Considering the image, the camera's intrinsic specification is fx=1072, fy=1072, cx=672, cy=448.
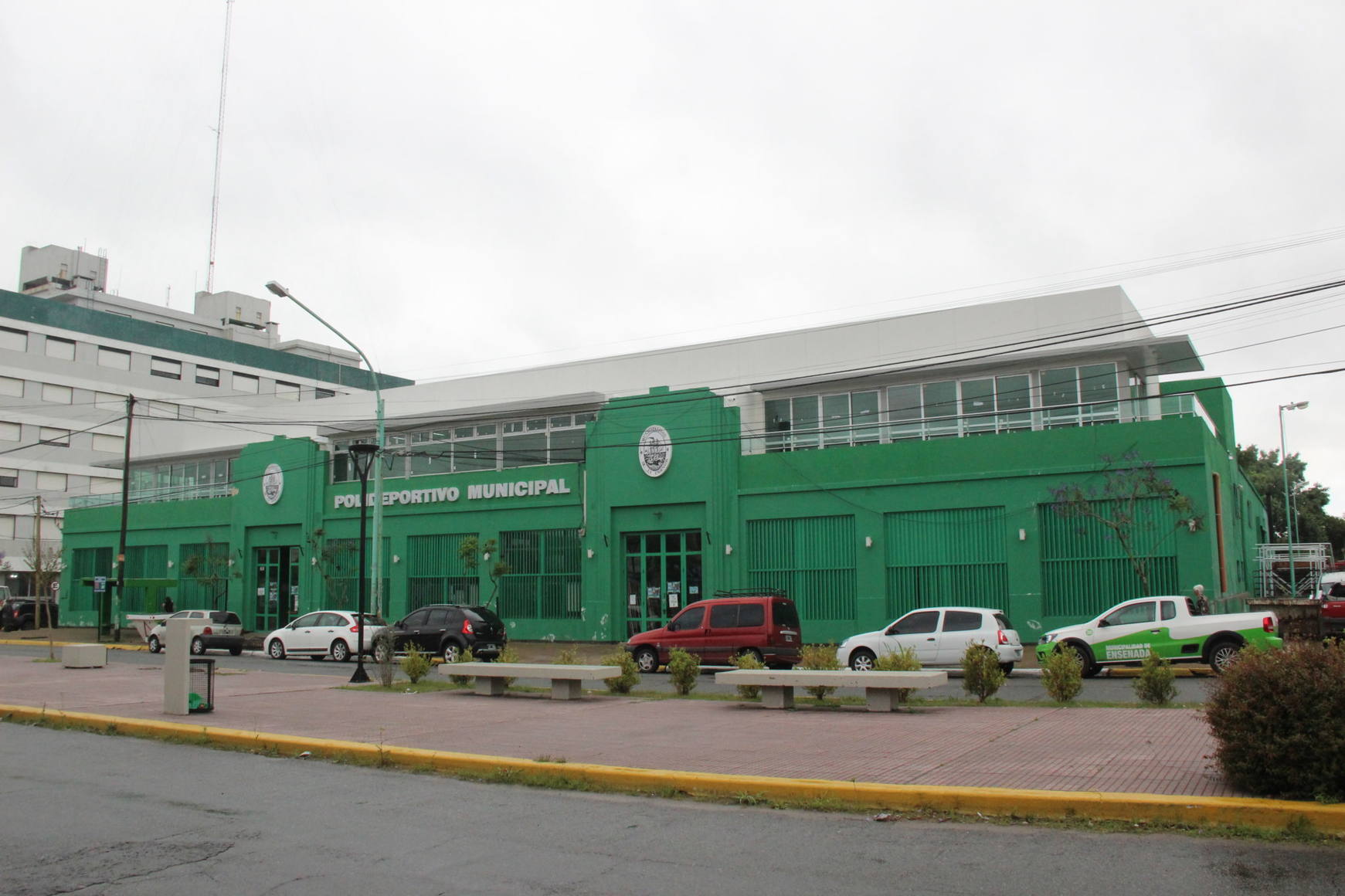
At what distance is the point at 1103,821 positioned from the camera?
762cm

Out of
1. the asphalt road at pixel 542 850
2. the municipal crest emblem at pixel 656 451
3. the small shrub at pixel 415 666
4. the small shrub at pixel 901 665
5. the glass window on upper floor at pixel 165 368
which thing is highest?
the glass window on upper floor at pixel 165 368

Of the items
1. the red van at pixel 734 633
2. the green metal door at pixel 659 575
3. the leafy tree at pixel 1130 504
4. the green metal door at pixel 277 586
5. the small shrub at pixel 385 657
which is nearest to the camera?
the small shrub at pixel 385 657

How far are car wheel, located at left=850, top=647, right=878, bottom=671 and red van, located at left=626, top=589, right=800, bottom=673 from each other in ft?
5.35

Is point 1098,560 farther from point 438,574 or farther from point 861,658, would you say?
point 438,574

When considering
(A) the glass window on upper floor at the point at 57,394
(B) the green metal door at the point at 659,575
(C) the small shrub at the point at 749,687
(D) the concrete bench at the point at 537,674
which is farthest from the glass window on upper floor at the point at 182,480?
(C) the small shrub at the point at 749,687

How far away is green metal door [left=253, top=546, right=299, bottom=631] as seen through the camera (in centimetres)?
4319

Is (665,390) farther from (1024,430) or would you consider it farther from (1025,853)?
(1025,853)

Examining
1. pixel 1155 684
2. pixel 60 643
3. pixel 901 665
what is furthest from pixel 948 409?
pixel 60 643

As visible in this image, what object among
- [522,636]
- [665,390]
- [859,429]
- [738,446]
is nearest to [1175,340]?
[859,429]

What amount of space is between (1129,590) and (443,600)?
74.1ft

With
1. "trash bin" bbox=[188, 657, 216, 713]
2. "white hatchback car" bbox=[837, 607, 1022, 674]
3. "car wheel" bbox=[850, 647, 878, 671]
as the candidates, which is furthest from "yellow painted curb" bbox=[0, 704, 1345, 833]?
"car wheel" bbox=[850, 647, 878, 671]

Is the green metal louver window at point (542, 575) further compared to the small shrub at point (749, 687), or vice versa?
the green metal louver window at point (542, 575)

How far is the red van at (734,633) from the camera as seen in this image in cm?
2352

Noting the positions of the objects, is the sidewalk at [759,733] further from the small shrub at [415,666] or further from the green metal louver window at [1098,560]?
the green metal louver window at [1098,560]
